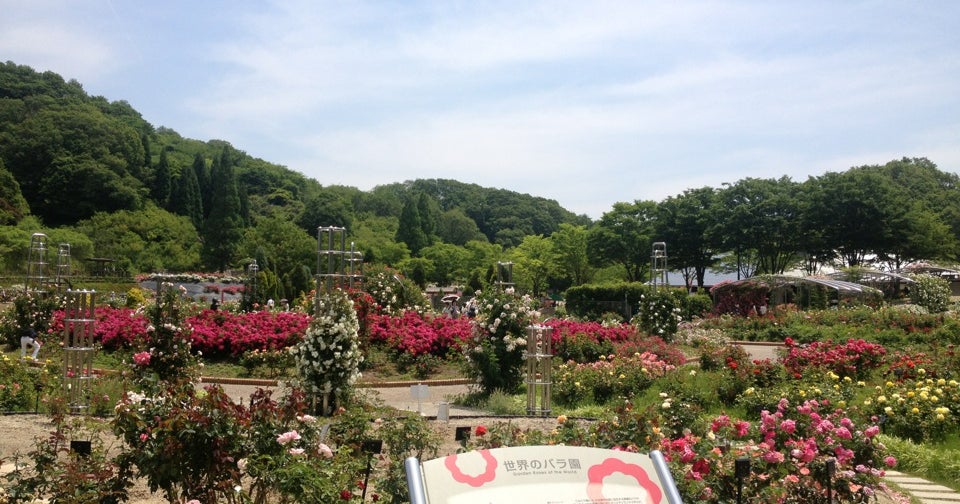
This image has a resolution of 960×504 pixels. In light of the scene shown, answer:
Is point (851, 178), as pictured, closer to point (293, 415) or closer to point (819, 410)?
point (819, 410)

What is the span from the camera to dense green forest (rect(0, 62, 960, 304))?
46.2 m

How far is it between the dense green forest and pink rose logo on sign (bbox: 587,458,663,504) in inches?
1157

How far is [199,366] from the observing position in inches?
434

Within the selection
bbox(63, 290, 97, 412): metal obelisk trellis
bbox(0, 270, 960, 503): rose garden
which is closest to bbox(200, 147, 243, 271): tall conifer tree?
bbox(0, 270, 960, 503): rose garden

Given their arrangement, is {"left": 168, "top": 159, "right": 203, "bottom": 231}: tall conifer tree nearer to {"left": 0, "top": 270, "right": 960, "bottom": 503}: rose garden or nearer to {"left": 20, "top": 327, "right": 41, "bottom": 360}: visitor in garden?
{"left": 0, "top": 270, "right": 960, "bottom": 503}: rose garden

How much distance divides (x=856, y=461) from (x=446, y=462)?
13.8 ft

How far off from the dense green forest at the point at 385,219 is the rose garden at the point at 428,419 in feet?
55.1

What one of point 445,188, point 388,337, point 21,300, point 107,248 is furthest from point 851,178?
point 445,188

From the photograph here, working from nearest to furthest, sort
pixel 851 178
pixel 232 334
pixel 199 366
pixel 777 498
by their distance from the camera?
pixel 777 498 → pixel 199 366 → pixel 232 334 → pixel 851 178

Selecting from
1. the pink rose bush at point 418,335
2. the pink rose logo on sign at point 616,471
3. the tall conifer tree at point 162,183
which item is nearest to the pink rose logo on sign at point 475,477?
the pink rose logo on sign at point 616,471

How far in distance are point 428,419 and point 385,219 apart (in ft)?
275

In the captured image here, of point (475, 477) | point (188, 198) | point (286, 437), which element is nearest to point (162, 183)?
point (188, 198)

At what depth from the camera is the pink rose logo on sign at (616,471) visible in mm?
3060

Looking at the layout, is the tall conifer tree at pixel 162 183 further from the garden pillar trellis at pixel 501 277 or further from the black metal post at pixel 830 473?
the black metal post at pixel 830 473
